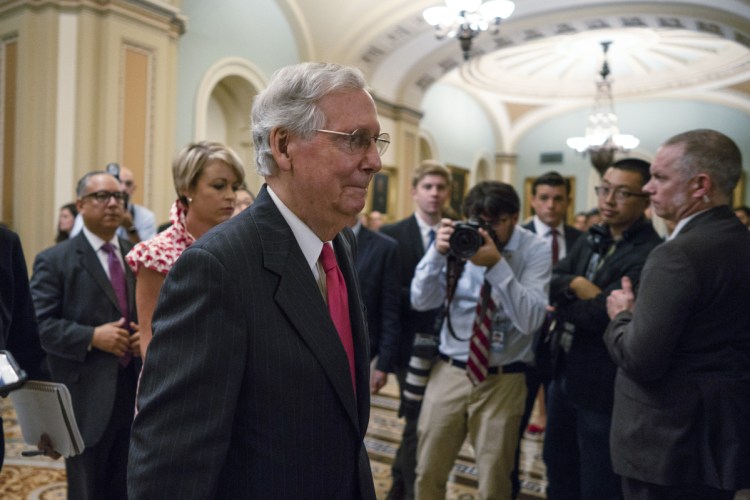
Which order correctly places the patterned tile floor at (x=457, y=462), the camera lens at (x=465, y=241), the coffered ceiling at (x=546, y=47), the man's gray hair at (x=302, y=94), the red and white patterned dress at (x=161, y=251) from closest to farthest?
1. the man's gray hair at (x=302, y=94)
2. the red and white patterned dress at (x=161, y=251)
3. the camera lens at (x=465, y=241)
4. the patterned tile floor at (x=457, y=462)
5. the coffered ceiling at (x=546, y=47)

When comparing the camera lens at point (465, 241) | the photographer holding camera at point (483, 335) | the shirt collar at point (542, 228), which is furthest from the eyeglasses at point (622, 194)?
the shirt collar at point (542, 228)

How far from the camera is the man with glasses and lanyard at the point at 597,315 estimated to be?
2.38 metres

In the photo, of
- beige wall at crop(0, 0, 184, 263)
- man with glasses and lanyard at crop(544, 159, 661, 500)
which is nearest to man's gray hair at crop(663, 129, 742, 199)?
man with glasses and lanyard at crop(544, 159, 661, 500)

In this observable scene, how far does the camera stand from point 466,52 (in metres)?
6.93

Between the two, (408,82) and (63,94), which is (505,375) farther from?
(408,82)

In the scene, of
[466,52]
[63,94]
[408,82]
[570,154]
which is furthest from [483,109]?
[63,94]

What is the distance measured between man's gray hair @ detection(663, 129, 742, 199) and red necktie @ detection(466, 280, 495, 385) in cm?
85

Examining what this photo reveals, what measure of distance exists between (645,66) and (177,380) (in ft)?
48.3

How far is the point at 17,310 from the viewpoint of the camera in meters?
1.94

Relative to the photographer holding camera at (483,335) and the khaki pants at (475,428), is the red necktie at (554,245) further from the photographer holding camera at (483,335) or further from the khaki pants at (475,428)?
the khaki pants at (475,428)

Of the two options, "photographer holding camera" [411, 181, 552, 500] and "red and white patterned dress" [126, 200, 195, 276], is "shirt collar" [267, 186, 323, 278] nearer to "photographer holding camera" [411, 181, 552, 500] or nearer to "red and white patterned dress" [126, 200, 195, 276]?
"red and white patterned dress" [126, 200, 195, 276]

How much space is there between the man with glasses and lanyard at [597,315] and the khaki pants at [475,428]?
0.24m

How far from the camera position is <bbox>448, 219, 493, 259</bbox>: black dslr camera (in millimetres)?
2354

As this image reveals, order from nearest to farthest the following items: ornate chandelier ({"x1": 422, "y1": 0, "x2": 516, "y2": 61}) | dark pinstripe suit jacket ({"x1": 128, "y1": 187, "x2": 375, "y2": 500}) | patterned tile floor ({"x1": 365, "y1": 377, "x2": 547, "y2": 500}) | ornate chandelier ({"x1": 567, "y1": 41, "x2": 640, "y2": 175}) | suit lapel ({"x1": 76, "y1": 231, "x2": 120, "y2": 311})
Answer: dark pinstripe suit jacket ({"x1": 128, "y1": 187, "x2": 375, "y2": 500}), suit lapel ({"x1": 76, "y1": 231, "x2": 120, "y2": 311}), patterned tile floor ({"x1": 365, "y1": 377, "x2": 547, "y2": 500}), ornate chandelier ({"x1": 422, "y1": 0, "x2": 516, "y2": 61}), ornate chandelier ({"x1": 567, "y1": 41, "x2": 640, "y2": 175})
